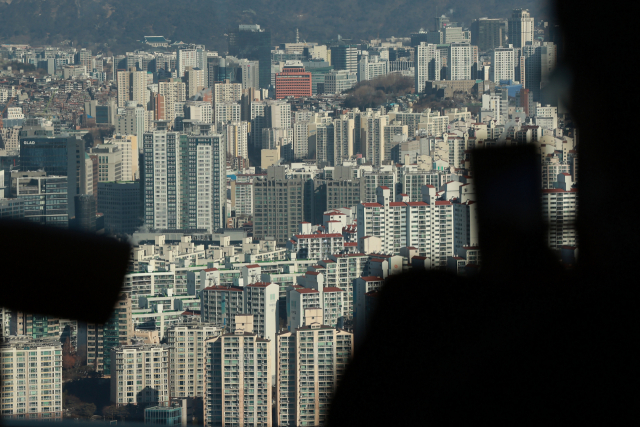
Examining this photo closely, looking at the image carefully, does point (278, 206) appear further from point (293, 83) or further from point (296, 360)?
point (293, 83)

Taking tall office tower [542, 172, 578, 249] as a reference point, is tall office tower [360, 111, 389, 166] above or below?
above

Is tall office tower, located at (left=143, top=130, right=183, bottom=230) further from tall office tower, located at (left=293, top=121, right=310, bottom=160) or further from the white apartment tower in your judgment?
the white apartment tower

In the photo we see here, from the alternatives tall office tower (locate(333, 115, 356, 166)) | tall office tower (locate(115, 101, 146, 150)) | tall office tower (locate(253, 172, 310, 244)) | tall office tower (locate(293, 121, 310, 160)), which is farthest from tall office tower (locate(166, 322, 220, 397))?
tall office tower (locate(293, 121, 310, 160))

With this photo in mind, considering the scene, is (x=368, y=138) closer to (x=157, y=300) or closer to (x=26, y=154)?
(x=26, y=154)

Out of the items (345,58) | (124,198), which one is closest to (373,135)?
(124,198)

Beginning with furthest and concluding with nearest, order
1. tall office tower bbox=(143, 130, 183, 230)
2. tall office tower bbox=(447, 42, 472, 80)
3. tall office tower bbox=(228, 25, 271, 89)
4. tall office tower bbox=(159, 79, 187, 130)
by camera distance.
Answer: tall office tower bbox=(228, 25, 271, 89) < tall office tower bbox=(447, 42, 472, 80) < tall office tower bbox=(159, 79, 187, 130) < tall office tower bbox=(143, 130, 183, 230)
